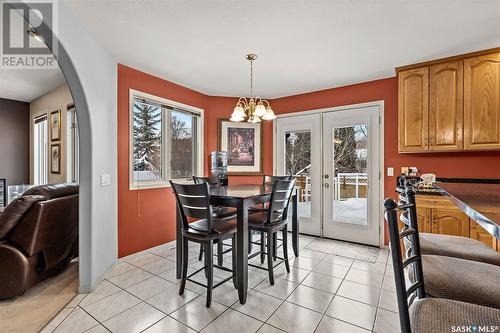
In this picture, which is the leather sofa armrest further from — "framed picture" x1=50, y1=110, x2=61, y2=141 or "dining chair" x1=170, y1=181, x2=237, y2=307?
"framed picture" x1=50, y1=110, x2=61, y2=141

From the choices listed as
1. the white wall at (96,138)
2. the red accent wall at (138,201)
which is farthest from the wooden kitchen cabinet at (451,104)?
the white wall at (96,138)

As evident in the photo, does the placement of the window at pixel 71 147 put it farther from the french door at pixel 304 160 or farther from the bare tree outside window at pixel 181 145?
the french door at pixel 304 160

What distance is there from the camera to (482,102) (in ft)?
8.72

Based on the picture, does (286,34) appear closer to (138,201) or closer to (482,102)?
(482,102)

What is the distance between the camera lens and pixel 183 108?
392 cm

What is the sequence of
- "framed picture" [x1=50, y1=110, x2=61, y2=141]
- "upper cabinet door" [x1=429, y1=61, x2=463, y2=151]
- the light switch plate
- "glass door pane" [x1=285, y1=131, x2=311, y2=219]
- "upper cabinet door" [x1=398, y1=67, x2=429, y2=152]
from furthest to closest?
"glass door pane" [x1=285, y1=131, x2=311, y2=219]
"framed picture" [x1=50, y1=110, x2=61, y2=141]
"upper cabinet door" [x1=398, y1=67, x2=429, y2=152]
"upper cabinet door" [x1=429, y1=61, x2=463, y2=151]
the light switch plate

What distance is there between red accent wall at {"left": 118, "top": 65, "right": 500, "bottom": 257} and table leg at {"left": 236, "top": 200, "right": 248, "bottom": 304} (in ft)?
5.62

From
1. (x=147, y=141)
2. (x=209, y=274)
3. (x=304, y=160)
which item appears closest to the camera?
(x=209, y=274)

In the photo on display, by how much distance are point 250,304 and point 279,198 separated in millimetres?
1004

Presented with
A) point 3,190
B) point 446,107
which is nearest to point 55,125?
point 3,190

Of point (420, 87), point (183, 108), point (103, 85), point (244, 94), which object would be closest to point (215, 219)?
point (103, 85)

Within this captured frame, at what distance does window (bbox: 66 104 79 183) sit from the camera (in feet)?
12.6

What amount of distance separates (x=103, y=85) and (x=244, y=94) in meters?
2.34

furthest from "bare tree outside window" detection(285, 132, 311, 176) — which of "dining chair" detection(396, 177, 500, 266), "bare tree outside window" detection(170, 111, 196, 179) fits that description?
"dining chair" detection(396, 177, 500, 266)
